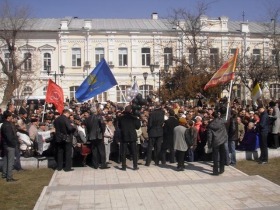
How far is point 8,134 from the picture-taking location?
442 inches

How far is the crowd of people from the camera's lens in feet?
38.5

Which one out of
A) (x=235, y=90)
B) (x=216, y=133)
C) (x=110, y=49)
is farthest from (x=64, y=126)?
(x=110, y=49)

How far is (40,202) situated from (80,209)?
108cm

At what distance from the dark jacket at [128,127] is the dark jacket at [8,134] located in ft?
9.94

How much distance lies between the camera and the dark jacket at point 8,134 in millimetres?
11219

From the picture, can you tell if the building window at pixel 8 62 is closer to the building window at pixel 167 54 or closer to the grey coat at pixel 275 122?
the building window at pixel 167 54

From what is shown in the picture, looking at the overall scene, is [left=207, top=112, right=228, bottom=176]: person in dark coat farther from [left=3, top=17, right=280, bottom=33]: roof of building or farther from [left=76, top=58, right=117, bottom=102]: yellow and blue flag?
[left=3, top=17, right=280, bottom=33]: roof of building

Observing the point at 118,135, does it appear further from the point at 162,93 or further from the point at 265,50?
the point at 265,50

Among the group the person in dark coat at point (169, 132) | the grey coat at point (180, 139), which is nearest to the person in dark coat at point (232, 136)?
the grey coat at point (180, 139)

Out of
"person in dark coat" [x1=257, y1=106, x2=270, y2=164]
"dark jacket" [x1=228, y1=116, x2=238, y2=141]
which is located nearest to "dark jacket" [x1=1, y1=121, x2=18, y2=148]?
"dark jacket" [x1=228, y1=116, x2=238, y2=141]

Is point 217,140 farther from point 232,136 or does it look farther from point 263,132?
point 263,132

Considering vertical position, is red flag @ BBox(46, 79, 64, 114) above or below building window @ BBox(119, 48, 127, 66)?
below

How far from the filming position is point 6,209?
9000 mm

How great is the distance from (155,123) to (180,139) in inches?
39.7
